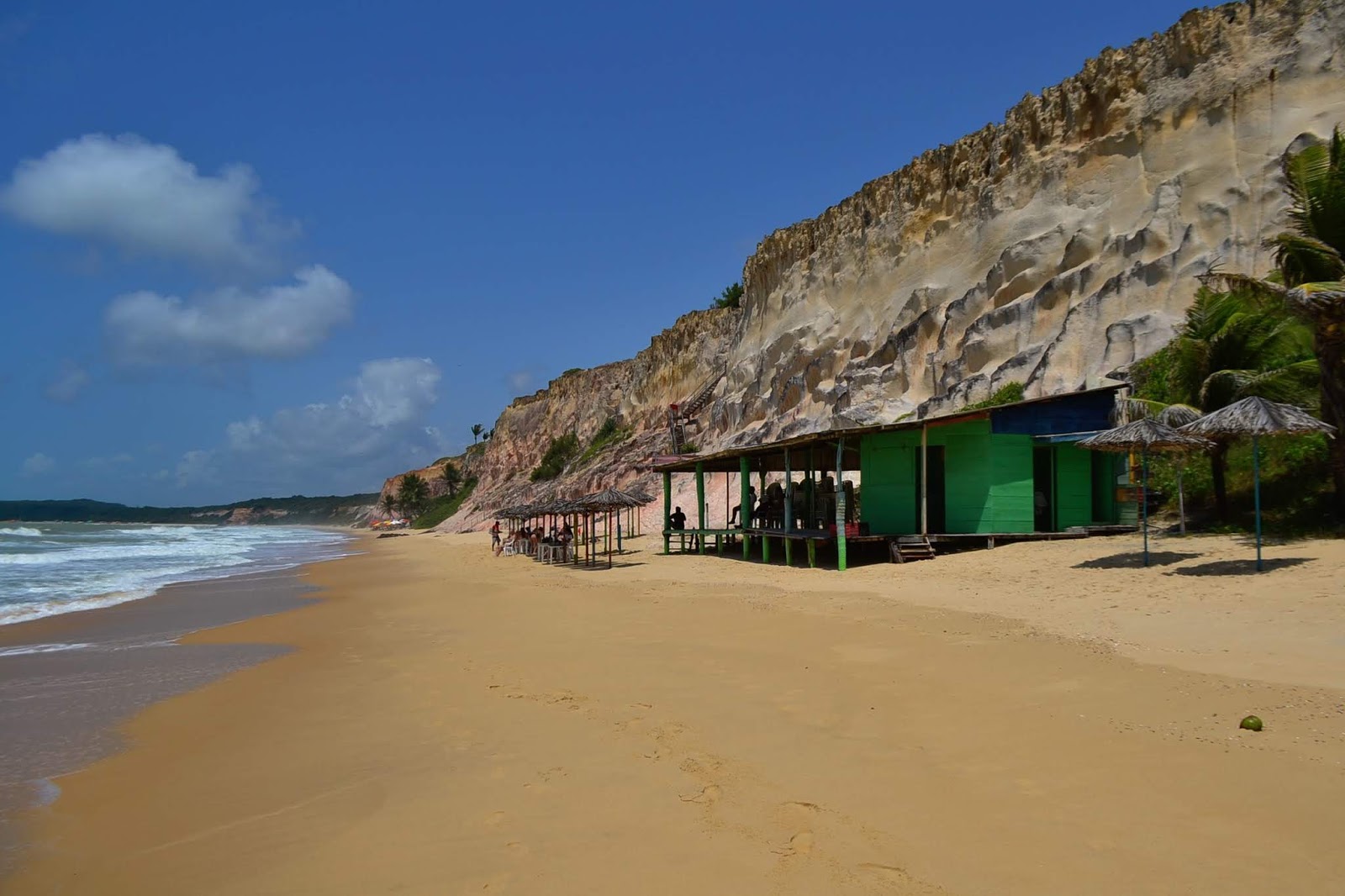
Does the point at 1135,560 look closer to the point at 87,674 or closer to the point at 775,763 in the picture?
the point at 775,763

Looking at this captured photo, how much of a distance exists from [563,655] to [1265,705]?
6.03 metres

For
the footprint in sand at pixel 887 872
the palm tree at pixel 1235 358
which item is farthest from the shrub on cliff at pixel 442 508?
the footprint in sand at pixel 887 872

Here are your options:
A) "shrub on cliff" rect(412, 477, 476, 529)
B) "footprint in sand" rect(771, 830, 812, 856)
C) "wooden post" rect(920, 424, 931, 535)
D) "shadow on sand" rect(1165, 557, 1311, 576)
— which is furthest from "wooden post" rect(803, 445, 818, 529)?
"shrub on cliff" rect(412, 477, 476, 529)

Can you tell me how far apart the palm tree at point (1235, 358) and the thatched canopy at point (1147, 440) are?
2.12m

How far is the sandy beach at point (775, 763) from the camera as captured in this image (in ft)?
12.0

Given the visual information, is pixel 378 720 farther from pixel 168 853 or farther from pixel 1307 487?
pixel 1307 487

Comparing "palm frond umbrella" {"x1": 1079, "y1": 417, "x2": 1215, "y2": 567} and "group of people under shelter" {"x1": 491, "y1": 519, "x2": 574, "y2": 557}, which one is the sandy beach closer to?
"palm frond umbrella" {"x1": 1079, "y1": 417, "x2": 1215, "y2": 567}

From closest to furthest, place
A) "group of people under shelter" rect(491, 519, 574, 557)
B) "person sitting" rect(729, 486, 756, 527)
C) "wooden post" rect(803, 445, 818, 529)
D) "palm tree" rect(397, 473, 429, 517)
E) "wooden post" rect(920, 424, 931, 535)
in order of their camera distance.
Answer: "wooden post" rect(920, 424, 931, 535) → "wooden post" rect(803, 445, 818, 529) → "person sitting" rect(729, 486, 756, 527) → "group of people under shelter" rect(491, 519, 574, 557) → "palm tree" rect(397, 473, 429, 517)

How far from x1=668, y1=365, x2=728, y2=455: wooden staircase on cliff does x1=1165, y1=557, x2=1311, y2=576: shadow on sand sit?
34.4 meters

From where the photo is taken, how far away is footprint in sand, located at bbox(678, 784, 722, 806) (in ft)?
14.4

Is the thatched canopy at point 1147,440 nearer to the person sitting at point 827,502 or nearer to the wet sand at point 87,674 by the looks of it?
the person sitting at point 827,502

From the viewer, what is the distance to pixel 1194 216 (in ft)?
74.5

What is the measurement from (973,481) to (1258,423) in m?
6.56

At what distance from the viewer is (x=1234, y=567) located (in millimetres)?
10422
